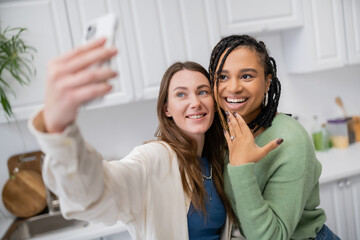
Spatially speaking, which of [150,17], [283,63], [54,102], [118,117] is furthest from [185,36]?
[54,102]

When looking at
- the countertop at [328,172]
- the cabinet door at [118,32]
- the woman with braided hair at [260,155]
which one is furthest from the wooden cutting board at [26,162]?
the woman with braided hair at [260,155]

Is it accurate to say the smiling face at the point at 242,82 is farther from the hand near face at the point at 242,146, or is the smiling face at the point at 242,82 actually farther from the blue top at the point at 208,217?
the blue top at the point at 208,217

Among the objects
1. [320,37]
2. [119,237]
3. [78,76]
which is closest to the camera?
[78,76]

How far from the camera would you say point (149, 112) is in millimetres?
2281

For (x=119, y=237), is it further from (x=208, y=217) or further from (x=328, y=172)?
(x=328, y=172)

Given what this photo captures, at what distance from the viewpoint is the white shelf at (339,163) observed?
1899 millimetres

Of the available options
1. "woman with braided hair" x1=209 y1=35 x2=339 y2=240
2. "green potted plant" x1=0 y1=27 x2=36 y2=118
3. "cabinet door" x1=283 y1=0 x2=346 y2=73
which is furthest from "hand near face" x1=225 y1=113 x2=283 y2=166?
"cabinet door" x1=283 y1=0 x2=346 y2=73

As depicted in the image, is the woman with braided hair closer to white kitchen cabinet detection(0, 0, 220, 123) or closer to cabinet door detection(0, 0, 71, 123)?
white kitchen cabinet detection(0, 0, 220, 123)

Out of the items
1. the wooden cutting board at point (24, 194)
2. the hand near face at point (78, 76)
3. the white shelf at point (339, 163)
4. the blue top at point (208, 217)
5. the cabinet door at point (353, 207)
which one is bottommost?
the cabinet door at point (353, 207)

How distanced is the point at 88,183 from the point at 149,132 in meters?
1.70

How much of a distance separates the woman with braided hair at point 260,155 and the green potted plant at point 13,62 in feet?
3.86

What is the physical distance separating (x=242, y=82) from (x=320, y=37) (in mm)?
1505

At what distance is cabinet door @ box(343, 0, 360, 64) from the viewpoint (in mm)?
2266

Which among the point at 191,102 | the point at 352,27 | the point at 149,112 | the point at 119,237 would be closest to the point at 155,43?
the point at 149,112
